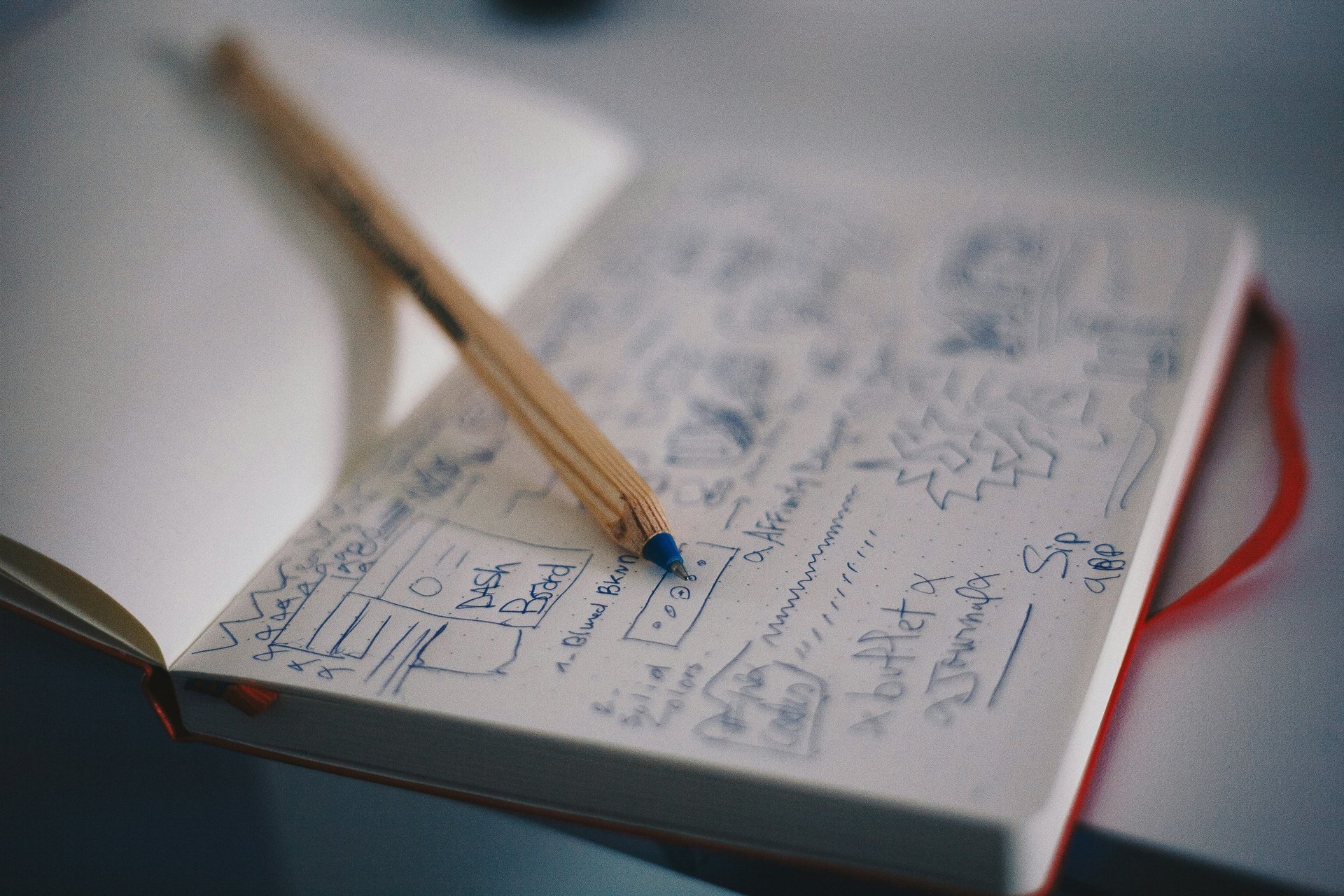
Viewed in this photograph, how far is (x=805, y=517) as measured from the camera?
1.08 feet

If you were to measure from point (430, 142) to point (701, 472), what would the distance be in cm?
24

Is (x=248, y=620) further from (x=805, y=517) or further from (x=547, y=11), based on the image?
(x=547, y=11)

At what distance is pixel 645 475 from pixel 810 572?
3.1 inches

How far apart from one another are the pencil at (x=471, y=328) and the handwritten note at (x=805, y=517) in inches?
0.5

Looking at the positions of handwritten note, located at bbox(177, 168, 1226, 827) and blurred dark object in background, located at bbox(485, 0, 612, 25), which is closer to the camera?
Result: handwritten note, located at bbox(177, 168, 1226, 827)

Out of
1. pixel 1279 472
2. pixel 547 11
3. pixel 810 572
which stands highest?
pixel 547 11

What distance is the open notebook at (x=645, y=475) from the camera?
258 mm

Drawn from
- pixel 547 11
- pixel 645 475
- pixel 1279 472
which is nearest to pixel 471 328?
pixel 645 475

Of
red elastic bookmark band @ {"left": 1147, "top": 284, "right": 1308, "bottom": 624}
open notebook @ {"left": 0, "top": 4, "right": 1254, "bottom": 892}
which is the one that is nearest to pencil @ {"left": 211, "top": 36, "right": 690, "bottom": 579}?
open notebook @ {"left": 0, "top": 4, "right": 1254, "bottom": 892}

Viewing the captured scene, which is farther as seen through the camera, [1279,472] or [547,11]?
[547,11]

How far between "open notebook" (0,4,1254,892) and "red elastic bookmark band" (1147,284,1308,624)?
0.02 metres

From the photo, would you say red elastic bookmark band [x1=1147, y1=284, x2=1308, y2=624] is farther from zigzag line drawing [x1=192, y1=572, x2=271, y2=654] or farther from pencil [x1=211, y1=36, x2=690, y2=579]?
zigzag line drawing [x1=192, y1=572, x2=271, y2=654]

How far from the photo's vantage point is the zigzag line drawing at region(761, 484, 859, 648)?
0.29 metres

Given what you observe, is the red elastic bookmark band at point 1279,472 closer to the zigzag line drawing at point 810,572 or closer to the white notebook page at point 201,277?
the zigzag line drawing at point 810,572
